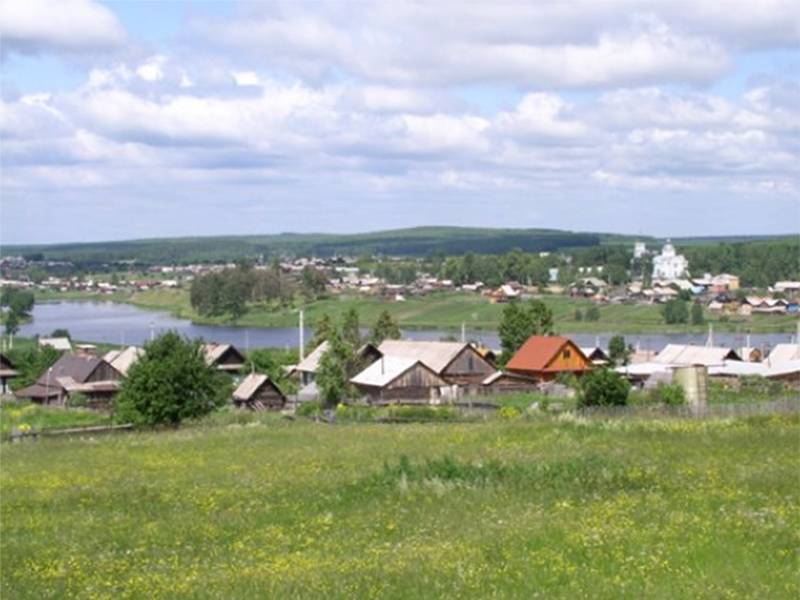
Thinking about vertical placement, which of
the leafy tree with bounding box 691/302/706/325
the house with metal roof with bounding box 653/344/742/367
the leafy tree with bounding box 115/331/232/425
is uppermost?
the leafy tree with bounding box 115/331/232/425

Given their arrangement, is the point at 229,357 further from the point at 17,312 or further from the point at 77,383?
the point at 17,312

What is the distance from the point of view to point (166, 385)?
127 feet

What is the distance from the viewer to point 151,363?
3919 centimetres

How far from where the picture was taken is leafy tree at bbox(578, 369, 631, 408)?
145 ft

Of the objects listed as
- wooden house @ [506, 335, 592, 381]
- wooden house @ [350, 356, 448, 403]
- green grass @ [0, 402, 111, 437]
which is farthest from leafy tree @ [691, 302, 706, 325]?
green grass @ [0, 402, 111, 437]

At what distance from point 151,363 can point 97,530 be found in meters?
24.7

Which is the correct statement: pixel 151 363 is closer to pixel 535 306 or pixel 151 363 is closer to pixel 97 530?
pixel 97 530

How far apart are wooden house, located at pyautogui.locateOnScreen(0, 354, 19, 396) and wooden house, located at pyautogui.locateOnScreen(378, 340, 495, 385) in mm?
28952

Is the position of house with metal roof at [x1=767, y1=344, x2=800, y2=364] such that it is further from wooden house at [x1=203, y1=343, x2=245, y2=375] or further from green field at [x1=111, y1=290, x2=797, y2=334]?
green field at [x1=111, y1=290, x2=797, y2=334]

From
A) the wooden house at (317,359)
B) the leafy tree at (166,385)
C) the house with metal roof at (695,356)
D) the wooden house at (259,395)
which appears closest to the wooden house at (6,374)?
the wooden house at (317,359)

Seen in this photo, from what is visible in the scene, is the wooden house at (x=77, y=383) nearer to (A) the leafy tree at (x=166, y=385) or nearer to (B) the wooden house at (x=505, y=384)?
(B) the wooden house at (x=505, y=384)

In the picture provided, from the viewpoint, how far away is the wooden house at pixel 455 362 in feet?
217

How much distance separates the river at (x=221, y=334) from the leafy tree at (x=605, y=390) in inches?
2162

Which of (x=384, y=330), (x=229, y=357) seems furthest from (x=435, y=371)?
(x=384, y=330)
